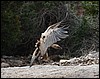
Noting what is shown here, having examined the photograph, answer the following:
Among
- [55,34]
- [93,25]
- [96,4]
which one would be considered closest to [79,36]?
[93,25]

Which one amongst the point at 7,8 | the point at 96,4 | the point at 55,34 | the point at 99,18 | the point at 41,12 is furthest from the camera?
the point at 41,12

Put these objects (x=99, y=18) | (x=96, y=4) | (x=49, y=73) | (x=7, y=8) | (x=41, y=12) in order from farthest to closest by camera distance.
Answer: (x=41, y=12)
(x=7, y=8)
(x=99, y=18)
(x=96, y=4)
(x=49, y=73)

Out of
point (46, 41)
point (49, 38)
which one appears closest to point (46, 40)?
point (46, 41)

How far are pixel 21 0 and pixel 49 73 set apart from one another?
1113cm

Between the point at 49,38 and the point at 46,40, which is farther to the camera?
the point at 49,38

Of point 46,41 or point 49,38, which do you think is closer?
point 46,41

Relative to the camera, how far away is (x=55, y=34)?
26.9 feet

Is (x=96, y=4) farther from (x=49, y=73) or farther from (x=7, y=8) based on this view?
(x=49, y=73)

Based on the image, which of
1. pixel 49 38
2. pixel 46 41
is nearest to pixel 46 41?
pixel 46 41

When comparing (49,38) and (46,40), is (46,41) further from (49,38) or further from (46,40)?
(49,38)

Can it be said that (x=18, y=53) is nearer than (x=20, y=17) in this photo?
No

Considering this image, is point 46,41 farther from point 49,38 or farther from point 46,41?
point 49,38

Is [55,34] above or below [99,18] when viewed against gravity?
above

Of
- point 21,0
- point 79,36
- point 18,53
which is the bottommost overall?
point 18,53
